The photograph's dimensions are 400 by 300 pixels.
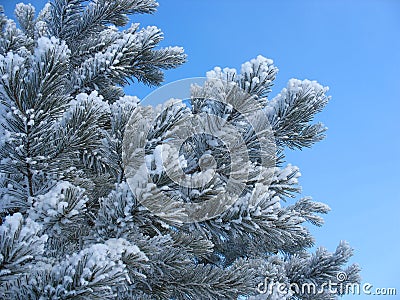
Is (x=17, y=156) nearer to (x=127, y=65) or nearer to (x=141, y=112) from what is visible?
(x=141, y=112)

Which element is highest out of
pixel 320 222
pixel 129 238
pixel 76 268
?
pixel 320 222

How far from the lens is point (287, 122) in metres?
1.50

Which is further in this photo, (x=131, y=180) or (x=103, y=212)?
(x=103, y=212)

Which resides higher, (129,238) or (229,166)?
(229,166)

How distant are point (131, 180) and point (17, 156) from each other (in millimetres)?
417

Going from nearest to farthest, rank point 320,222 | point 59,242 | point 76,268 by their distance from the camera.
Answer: point 76,268 → point 59,242 → point 320,222

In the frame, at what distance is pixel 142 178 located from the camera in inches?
47.8

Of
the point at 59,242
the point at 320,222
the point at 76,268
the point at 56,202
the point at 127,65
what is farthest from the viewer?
the point at 320,222

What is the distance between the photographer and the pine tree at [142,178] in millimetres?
1139

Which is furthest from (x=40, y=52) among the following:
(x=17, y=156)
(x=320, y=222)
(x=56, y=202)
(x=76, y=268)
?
(x=320, y=222)

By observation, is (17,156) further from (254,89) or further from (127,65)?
(127,65)

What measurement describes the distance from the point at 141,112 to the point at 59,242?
0.69m

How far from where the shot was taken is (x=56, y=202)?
47.3 inches

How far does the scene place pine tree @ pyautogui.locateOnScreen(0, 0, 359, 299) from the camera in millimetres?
1139
